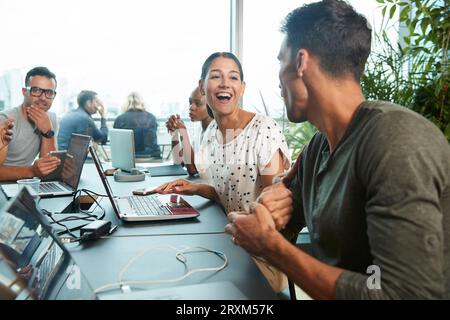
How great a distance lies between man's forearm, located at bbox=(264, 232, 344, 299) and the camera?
875 millimetres

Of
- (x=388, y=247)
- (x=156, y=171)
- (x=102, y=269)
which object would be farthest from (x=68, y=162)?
(x=388, y=247)

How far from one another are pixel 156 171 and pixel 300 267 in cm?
207

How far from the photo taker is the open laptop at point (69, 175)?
2.07 m

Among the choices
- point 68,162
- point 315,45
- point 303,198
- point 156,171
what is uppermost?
point 315,45

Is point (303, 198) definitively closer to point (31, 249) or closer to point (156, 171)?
point (31, 249)

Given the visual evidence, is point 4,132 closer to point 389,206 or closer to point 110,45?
point 110,45

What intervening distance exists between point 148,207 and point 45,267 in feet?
2.45

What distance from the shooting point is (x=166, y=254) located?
119cm

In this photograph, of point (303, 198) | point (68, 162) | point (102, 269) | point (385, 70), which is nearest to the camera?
point (102, 269)

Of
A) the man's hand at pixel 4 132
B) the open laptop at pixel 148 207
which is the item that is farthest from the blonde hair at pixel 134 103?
the open laptop at pixel 148 207

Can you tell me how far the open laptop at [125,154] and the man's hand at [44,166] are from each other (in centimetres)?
44

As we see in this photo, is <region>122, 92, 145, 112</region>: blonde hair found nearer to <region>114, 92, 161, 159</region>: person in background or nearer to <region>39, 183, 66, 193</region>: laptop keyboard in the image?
<region>114, 92, 161, 159</region>: person in background

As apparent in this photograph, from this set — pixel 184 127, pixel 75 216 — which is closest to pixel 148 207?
pixel 75 216

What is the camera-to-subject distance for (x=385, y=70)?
2.76 meters
